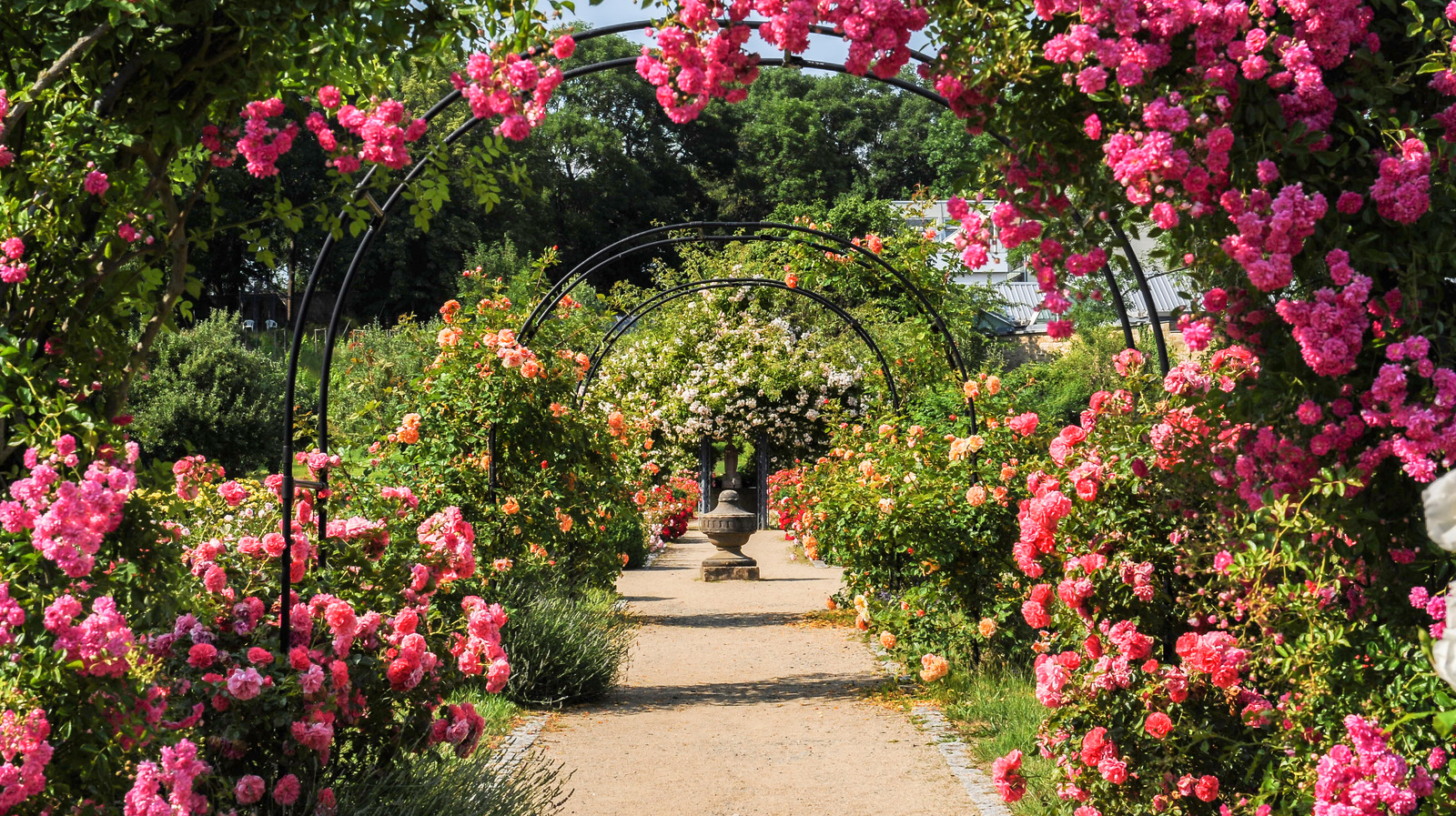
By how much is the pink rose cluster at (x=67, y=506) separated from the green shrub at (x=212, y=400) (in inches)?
546

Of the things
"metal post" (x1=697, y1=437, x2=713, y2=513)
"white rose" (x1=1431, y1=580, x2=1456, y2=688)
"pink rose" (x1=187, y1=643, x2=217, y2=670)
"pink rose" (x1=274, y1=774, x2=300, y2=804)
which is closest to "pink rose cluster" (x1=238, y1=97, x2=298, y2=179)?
"pink rose" (x1=187, y1=643, x2=217, y2=670)

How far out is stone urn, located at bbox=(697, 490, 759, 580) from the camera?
1317cm

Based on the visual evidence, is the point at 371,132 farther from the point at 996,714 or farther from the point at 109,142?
the point at 996,714

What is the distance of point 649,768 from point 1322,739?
3100 mm

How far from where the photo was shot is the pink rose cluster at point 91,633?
228 centimetres

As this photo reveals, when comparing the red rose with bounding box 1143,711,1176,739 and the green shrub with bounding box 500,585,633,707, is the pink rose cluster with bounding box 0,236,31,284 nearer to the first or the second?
the red rose with bounding box 1143,711,1176,739

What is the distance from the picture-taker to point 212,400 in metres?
15.8

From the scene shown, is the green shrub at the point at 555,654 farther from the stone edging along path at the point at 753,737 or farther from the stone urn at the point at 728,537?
the stone urn at the point at 728,537

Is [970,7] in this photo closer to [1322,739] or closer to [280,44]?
[280,44]

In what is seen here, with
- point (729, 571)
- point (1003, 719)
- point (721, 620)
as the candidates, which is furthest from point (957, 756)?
point (729, 571)

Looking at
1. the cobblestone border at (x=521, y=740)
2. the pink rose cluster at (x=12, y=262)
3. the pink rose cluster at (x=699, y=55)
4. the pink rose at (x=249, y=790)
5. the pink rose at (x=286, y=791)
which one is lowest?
the cobblestone border at (x=521, y=740)

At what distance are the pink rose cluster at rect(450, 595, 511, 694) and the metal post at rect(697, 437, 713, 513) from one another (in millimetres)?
15333

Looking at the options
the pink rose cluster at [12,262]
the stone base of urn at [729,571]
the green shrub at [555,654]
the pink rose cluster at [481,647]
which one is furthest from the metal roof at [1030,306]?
the pink rose cluster at [12,262]

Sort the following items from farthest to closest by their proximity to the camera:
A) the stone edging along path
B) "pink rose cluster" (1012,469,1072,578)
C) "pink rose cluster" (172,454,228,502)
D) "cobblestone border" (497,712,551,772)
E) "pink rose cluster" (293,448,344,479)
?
"cobblestone border" (497,712,551,772) < the stone edging along path < "pink rose cluster" (293,448,344,479) < "pink rose cluster" (1012,469,1072,578) < "pink rose cluster" (172,454,228,502)
